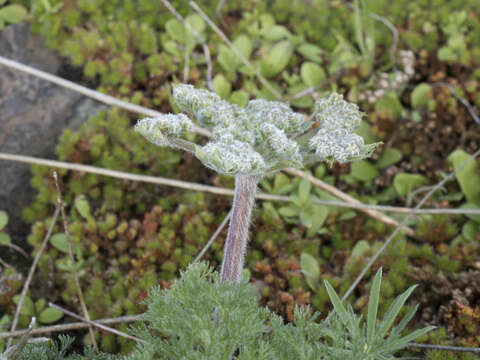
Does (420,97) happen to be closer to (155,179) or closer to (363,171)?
(363,171)

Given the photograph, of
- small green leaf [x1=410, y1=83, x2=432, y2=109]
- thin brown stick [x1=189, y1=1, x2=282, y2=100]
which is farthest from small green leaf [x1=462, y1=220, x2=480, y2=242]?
thin brown stick [x1=189, y1=1, x2=282, y2=100]

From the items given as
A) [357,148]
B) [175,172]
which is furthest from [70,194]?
[357,148]

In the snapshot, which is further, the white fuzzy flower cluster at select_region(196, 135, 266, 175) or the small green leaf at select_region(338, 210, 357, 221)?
the small green leaf at select_region(338, 210, 357, 221)

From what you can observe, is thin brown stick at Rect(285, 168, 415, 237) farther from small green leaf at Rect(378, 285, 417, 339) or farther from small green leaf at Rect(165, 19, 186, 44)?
small green leaf at Rect(165, 19, 186, 44)

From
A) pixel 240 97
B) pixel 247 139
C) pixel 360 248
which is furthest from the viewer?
pixel 240 97

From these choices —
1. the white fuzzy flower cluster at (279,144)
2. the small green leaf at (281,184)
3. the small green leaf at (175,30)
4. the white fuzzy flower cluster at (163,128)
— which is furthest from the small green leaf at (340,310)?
the small green leaf at (175,30)

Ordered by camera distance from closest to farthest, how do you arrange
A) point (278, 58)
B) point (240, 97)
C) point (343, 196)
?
point (343, 196), point (240, 97), point (278, 58)

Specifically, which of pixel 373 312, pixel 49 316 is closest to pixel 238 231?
pixel 373 312
